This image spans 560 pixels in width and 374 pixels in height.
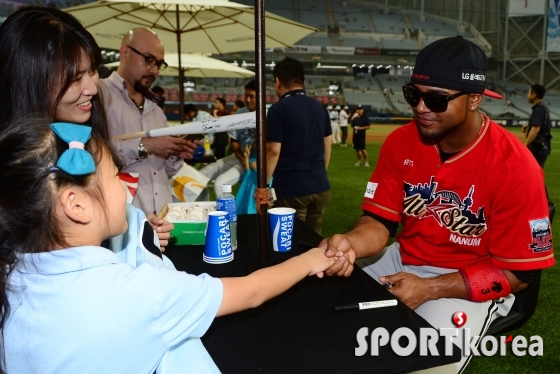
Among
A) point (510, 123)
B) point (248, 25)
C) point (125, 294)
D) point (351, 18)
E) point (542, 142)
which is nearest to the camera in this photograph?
point (125, 294)

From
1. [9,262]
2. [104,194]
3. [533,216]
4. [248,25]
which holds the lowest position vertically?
[533,216]

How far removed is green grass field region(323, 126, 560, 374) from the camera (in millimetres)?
2842

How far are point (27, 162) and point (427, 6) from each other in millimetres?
54692

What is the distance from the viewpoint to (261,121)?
1.82 metres

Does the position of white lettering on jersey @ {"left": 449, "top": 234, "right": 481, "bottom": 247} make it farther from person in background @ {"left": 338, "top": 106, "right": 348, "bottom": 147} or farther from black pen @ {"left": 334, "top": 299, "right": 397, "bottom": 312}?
person in background @ {"left": 338, "top": 106, "right": 348, "bottom": 147}

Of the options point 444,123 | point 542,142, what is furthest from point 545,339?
point 542,142

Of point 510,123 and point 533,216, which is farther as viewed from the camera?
point 510,123

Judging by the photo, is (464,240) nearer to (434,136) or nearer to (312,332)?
(434,136)

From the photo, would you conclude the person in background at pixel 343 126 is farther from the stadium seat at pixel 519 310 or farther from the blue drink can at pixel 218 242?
the blue drink can at pixel 218 242

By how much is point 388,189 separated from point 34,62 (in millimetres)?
1644

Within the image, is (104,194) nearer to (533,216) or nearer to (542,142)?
(533,216)

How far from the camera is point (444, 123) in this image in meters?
2.05

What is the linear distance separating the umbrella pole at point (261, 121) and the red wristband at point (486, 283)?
850mm

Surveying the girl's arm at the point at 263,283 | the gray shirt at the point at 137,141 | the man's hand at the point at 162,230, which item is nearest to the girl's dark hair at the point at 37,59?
the man's hand at the point at 162,230
